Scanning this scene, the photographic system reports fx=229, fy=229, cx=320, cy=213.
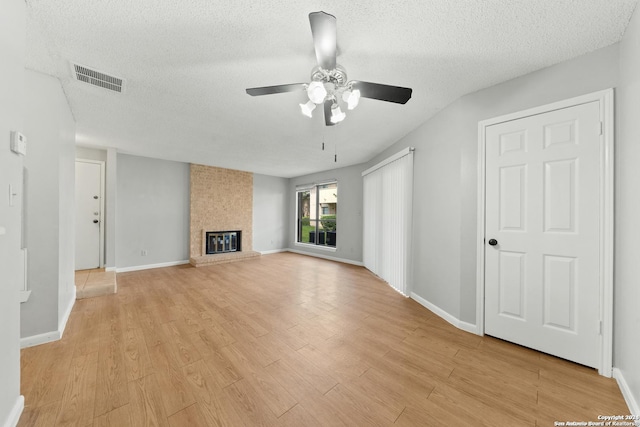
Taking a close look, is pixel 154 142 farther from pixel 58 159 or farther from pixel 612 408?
pixel 612 408

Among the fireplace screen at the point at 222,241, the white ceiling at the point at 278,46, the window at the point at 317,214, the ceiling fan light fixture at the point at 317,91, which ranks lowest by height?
the fireplace screen at the point at 222,241

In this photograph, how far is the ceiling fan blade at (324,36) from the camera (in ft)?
3.88

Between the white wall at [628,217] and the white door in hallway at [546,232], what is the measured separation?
0.11 meters

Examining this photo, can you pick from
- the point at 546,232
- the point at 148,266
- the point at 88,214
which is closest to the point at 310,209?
the point at 148,266

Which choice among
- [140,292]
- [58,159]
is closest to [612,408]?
[58,159]

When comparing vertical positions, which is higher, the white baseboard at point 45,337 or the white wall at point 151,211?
the white wall at point 151,211

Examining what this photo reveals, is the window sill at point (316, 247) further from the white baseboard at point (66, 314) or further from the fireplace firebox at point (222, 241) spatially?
the white baseboard at point (66, 314)

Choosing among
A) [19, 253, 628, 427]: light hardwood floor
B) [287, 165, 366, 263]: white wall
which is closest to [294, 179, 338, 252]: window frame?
[287, 165, 366, 263]: white wall

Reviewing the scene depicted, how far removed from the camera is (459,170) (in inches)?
95.8

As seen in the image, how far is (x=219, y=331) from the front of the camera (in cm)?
229

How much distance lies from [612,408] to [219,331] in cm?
293

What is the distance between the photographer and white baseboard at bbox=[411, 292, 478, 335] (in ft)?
7.55

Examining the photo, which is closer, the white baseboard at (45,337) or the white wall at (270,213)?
the white baseboard at (45,337)

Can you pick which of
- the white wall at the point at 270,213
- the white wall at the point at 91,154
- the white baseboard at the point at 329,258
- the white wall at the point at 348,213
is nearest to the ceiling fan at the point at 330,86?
the white wall at the point at 348,213
